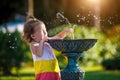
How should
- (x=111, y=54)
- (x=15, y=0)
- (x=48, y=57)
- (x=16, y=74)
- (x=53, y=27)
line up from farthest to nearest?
(x=15, y=0) < (x=111, y=54) < (x=16, y=74) < (x=53, y=27) < (x=48, y=57)

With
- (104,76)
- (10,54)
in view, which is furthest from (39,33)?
(10,54)

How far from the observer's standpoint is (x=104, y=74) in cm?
1752

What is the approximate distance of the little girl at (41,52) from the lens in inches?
367

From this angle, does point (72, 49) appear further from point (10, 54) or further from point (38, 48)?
point (10, 54)

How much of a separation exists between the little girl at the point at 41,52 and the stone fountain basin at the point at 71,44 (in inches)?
11.9

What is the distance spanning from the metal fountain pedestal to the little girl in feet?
1.00

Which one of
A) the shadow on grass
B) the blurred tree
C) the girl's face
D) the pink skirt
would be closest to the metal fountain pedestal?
the girl's face

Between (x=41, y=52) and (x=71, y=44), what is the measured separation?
25.6 inches

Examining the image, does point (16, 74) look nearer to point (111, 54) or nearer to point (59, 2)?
point (111, 54)

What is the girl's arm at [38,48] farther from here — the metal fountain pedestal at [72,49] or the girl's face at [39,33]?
the metal fountain pedestal at [72,49]

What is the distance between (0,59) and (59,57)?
1.81m

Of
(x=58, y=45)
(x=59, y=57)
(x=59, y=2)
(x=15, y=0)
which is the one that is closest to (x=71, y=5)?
(x=59, y=2)

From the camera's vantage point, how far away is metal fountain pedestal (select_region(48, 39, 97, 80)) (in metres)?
9.75

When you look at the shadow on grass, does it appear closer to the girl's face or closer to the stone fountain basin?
the stone fountain basin
